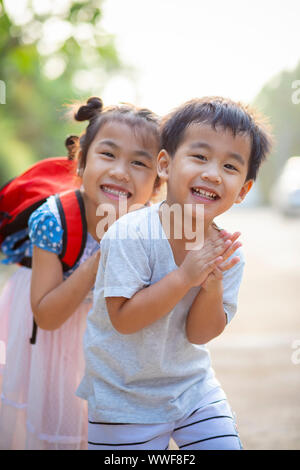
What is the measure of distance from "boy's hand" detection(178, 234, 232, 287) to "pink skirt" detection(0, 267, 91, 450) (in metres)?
0.75

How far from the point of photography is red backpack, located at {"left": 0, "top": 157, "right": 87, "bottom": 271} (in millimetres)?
1926

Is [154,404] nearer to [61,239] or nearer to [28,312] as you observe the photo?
[61,239]

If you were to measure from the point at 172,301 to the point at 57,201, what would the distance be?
689 mm

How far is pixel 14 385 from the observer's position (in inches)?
89.1

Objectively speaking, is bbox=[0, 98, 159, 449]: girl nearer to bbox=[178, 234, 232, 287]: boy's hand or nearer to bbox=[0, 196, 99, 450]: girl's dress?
bbox=[0, 196, 99, 450]: girl's dress

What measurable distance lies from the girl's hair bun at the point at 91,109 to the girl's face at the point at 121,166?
17 centimetres

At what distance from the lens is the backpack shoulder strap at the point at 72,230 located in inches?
75.3

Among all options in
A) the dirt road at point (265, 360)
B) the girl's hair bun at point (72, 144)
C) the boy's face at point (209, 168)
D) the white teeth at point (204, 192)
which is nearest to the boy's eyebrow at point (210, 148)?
the boy's face at point (209, 168)

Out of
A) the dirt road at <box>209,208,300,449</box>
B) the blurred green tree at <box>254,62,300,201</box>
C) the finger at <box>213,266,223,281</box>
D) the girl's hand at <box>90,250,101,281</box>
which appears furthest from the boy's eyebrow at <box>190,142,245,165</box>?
the blurred green tree at <box>254,62,300,201</box>

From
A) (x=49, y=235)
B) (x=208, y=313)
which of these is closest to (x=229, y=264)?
(x=208, y=313)

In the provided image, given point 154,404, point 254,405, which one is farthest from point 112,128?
point 254,405

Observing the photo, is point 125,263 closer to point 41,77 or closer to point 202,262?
point 202,262

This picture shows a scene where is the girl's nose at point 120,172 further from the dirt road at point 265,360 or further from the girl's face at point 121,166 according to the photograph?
the dirt road at point 265,360
